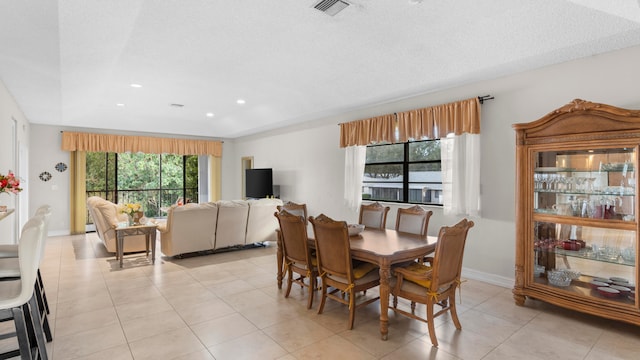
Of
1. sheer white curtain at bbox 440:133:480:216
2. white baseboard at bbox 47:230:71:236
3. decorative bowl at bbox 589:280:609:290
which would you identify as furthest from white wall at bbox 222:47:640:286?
white baseboard at bbox 47:230:71:236

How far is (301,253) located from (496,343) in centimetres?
181

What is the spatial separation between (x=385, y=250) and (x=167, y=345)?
1.89 meters

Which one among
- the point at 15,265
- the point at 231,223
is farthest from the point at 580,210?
the point at 231,223

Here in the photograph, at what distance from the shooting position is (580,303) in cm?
290

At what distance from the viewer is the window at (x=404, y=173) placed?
183 inches

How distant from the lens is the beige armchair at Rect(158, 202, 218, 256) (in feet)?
16.2

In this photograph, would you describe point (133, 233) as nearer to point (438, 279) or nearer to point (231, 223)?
point (231, 223)

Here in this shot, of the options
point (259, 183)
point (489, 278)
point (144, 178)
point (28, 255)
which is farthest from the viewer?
point (144, 178)

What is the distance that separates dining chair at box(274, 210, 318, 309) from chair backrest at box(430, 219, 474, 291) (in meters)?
1.22

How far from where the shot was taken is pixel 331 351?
2436 millimetres

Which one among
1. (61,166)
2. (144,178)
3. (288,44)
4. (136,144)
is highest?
(288,44)

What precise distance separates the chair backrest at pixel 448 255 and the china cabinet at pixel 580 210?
1089mm

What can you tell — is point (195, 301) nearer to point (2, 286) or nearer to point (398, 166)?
point (2, 286)

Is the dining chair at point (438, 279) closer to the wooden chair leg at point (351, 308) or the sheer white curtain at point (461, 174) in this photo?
the wooden chair leg at point (351, 308)
